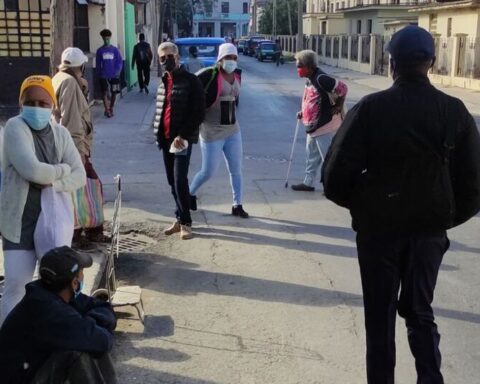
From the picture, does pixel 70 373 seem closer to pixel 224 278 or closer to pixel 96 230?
pixel 224 278

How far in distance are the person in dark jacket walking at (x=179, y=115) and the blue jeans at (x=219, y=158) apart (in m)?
0.60

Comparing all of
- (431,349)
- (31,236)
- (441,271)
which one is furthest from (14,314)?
(441,271)

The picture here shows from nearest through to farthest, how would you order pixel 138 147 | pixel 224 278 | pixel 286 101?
pixel 224 278
pixel 138 147
pixel 286 101

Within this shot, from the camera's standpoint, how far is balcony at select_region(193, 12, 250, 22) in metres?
115

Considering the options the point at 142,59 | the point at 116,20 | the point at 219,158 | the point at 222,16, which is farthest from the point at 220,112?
the point at 222,16

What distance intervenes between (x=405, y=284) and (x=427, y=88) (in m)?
0.93

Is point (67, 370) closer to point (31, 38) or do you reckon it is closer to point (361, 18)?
point (31, 38)

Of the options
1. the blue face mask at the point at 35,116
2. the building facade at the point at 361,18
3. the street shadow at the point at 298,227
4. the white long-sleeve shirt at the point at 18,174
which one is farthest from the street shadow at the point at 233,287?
the building facade at the point at 361,18

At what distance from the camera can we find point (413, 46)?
124 inches

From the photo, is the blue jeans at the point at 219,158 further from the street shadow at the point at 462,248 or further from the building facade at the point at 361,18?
the building facade at the point at 361,18

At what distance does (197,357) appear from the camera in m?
4.31

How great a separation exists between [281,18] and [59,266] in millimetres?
83976

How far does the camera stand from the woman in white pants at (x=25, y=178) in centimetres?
382

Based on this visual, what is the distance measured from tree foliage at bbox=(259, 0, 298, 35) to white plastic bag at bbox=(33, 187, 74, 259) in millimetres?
75258
